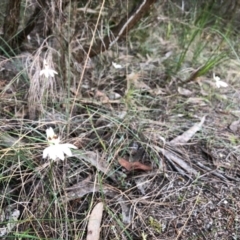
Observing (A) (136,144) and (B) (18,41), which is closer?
(A) (136,144)

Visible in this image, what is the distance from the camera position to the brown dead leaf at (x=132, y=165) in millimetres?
1294

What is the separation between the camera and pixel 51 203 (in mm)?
1073

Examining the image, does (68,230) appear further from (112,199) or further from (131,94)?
(131,94)

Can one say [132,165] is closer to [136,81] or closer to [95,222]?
[95,222]

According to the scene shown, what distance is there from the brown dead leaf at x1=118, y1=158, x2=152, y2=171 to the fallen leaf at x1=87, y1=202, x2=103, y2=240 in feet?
0.62

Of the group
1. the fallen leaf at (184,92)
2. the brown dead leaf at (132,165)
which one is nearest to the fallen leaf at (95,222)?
the brown dead leaf at (132,165)

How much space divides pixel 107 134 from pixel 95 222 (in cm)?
38

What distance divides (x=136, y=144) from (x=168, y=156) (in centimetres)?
12

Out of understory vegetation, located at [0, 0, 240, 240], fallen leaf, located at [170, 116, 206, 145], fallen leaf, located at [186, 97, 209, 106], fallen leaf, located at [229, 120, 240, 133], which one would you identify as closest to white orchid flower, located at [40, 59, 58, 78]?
understory vegetation, located at [0, 0, 240, 240]

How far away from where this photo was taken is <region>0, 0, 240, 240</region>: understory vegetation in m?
1.13

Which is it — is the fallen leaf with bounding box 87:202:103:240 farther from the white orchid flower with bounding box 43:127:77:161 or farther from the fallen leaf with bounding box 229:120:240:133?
the fallen leaf with bounding box 229:120:240:133

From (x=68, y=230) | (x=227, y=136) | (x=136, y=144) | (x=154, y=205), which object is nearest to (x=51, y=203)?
(x=68, y=230)

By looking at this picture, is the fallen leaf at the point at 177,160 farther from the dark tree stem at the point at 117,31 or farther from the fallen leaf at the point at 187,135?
the dark tree stem at the point at 117,31

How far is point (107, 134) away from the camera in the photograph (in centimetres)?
140
